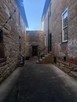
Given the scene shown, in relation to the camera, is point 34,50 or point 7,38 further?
point 34,50

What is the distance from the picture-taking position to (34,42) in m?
23.7

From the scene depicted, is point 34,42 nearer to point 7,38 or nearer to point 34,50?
point 34,50

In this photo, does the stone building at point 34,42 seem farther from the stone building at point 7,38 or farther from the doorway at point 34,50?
the stone building at point 7,38

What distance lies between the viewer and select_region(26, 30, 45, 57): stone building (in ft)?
77.4

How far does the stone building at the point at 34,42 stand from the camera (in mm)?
23594

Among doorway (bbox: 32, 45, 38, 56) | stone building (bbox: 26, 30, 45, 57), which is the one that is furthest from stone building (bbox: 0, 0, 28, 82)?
doorway (bbox: 32, 45, 38, 56)

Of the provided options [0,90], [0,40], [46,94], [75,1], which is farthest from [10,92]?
[75,1]

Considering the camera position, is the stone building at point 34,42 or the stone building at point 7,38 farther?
the stone building at point 34,42

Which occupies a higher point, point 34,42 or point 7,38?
point 34,42

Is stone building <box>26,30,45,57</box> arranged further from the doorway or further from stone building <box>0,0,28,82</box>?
stone building <box>0,0,28,82</box>

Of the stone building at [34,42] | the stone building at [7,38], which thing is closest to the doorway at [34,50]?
the stone building at [34,42]

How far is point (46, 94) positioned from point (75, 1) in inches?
148

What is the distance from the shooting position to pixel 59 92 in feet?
15.5

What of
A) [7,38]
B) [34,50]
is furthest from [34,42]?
[7,38]
